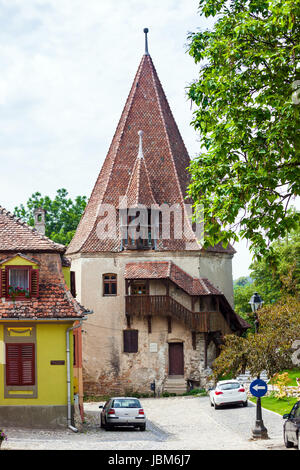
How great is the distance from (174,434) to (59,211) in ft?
133

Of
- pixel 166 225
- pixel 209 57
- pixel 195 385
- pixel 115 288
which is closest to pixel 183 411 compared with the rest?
pixel 195 385

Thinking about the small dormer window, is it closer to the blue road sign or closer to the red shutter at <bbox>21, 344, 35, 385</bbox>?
the red shutter at <bbox>21, 344, 35, 385</bbox>

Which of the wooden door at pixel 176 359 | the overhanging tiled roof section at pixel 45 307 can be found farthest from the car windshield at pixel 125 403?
the wooden door at pixel 176 359

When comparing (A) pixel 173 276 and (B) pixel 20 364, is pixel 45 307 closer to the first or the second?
(B) pixel 20 364

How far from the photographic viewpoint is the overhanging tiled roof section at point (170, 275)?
4003 centimetres

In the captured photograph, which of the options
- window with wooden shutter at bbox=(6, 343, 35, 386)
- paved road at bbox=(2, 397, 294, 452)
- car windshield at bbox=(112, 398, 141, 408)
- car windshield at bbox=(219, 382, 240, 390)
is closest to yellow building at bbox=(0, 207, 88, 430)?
window with wooden shutter at bbox=(6, 343, 35, 386)

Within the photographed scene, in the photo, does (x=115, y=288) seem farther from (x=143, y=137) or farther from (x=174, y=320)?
(x=143, y=137)

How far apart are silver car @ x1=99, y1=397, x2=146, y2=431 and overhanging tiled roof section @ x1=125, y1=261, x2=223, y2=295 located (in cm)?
1530

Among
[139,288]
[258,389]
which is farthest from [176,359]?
[258,389]

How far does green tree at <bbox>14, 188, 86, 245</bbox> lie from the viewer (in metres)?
61.5

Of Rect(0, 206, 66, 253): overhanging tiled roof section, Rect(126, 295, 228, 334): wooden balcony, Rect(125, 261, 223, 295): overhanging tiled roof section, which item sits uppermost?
Rect(0, 206, 66, 253): overhanging tiled roof section

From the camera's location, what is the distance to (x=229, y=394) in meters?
31.7

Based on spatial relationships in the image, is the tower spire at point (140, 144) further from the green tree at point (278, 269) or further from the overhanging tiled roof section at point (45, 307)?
the overhanging tiled roof section at point (45, 307)

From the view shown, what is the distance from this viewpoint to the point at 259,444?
63.6 feet
